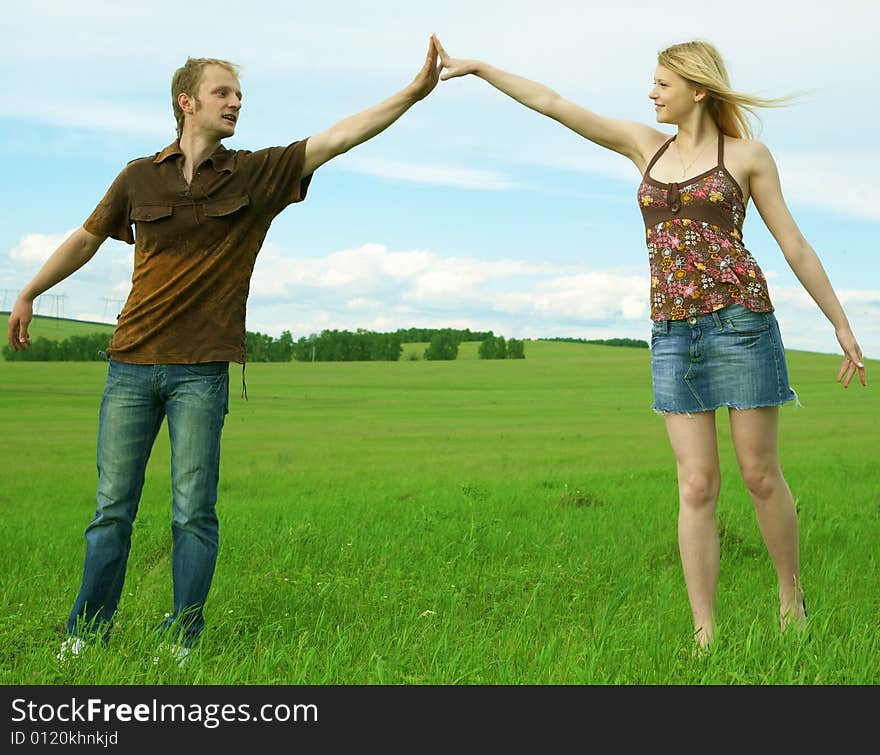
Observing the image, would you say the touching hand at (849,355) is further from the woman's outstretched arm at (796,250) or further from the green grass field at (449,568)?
the green grass field at (449,568)

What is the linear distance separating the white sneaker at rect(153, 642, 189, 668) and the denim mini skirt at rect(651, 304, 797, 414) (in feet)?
8.75

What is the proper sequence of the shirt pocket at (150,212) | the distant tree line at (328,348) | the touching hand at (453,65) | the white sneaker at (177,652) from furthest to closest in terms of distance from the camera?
the distant tree line at (328,348) → the touching hand at (453,65) → the shirt pocket at (150,212) → the white sneaker at (177,652)

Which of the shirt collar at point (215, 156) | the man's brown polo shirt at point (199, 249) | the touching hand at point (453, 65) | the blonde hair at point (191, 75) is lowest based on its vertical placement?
the man's brown polo shirt at point (199, 249)

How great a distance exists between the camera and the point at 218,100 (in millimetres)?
4957

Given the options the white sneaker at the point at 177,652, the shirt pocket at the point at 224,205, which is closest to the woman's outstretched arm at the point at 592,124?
the shirt pocket at the point at 224,205

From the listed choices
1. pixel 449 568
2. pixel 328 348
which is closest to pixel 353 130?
pixel 449 568

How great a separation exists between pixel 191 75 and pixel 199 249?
37.6 inches

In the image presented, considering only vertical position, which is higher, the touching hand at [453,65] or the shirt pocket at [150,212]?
the touching hand at [453,65]

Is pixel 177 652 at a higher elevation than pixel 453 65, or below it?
below

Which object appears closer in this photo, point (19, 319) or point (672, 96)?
point (672, 96)

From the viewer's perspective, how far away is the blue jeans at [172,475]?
15.9ft

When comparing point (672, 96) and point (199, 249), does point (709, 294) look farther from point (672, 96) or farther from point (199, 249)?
point (199, 249)

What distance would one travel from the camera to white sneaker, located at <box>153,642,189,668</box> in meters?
4.39

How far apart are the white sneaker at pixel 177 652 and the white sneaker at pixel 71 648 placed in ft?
1.29
